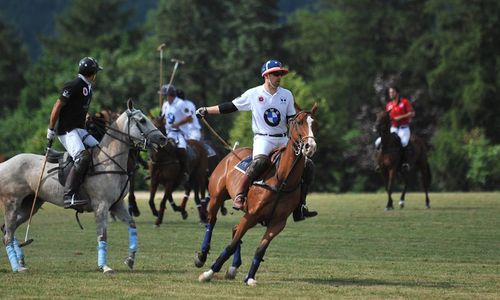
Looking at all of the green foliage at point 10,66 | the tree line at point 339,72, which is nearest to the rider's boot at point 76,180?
the tree line at point 339,72

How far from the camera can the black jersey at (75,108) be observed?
1547 cm

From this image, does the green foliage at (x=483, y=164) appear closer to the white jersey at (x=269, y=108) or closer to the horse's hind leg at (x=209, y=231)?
the horse's hind leg at (x=209, y=231)

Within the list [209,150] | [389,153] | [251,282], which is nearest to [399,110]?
[389,153]

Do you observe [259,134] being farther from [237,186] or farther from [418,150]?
[418,150]

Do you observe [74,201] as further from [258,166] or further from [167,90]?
[167,90]

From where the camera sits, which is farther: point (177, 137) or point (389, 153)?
point (389, 153)

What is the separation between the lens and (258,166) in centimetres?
1433

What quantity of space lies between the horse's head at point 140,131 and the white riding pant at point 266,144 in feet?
6.26

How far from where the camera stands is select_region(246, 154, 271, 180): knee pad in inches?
564

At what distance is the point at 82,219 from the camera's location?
88.3 ft

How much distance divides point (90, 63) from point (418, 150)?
15833mm

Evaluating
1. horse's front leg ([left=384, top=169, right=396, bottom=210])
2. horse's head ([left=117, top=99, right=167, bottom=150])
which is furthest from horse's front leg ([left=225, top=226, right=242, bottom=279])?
horse's front leg ([left=384, top=169, right=396, bottom=210])

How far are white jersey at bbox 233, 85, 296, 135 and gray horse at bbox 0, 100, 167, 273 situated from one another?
6.03 ft

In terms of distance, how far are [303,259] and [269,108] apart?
3.51 meters
